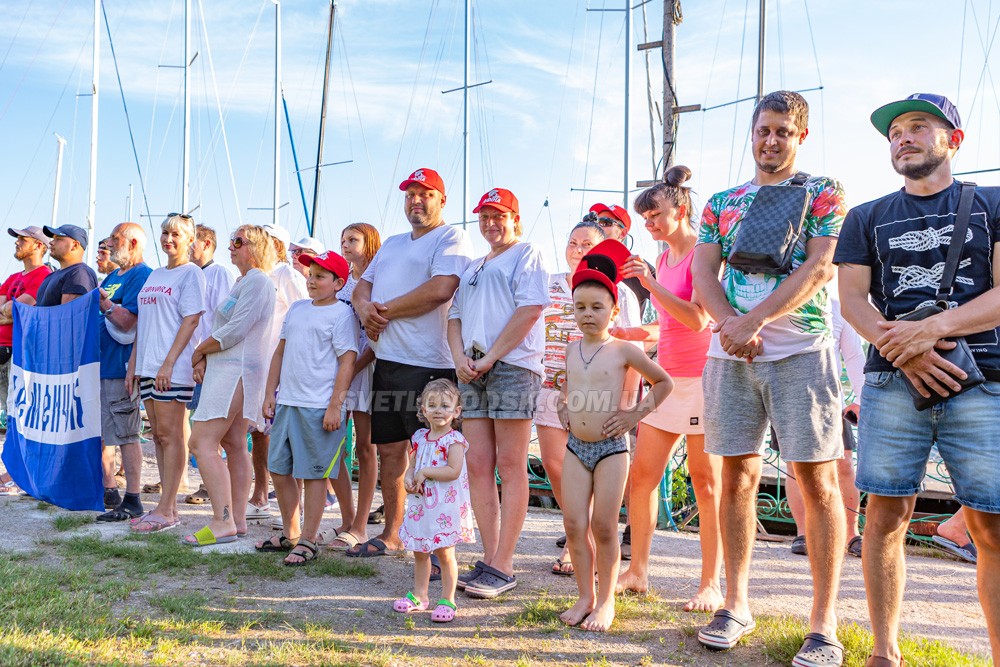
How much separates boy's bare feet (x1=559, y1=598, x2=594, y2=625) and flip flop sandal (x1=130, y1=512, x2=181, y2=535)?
3318 millimetres

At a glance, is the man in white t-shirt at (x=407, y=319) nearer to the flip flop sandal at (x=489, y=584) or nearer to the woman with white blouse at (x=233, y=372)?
the woman with white blouse at (x=233, y=372)

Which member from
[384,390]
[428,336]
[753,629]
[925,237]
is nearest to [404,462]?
[384,390]

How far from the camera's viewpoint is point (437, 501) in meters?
4.06

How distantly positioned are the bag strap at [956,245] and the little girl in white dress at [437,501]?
236 cm

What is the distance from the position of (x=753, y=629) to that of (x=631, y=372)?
136 cm

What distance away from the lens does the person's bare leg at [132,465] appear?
618cm

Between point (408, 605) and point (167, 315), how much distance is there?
321 centimetres

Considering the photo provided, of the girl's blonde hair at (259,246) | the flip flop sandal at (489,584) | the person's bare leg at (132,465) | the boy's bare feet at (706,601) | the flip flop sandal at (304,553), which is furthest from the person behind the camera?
the person's bare leg at (132,465)

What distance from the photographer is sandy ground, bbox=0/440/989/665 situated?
357 cm

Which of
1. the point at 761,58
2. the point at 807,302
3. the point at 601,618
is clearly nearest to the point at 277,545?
the point at 601,618

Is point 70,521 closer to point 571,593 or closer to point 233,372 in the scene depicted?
point 233,372

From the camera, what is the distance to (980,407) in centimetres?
280

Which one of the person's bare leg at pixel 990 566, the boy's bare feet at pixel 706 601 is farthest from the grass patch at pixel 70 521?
the person's bare leg at pixel 990 566

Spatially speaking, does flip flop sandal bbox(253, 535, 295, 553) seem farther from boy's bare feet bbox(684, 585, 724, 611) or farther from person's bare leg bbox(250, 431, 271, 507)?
boy's bare feet bbox(684, 585, 724, 611)
